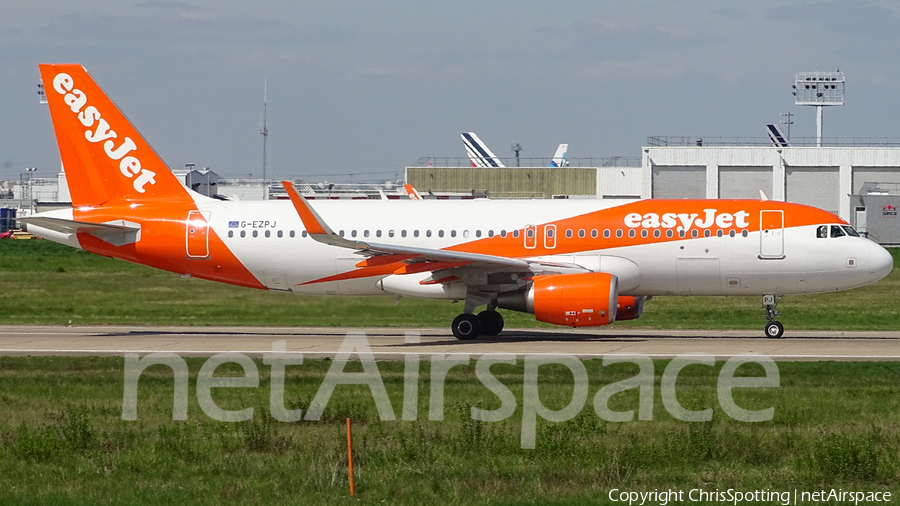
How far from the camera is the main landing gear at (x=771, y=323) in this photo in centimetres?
3058

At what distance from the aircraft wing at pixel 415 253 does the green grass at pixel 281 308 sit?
1.60 metres

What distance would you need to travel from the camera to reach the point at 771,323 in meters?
30.8

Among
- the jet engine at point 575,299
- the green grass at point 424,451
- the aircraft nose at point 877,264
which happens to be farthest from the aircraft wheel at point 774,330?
the green grass at point 424,451

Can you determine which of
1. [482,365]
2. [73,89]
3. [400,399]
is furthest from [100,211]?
[400,399]

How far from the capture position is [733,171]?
93.8m

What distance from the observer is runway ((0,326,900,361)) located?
26.6 m

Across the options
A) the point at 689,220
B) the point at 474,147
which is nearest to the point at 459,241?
the point at 689,220

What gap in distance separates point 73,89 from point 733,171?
70.1 metres

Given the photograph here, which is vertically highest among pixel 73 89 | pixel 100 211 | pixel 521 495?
pixel 73 89

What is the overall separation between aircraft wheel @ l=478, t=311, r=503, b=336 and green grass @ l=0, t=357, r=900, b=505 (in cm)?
1059

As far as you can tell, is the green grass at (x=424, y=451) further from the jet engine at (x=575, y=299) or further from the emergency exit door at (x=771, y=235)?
the emergency exit door at (x=771, y=235)

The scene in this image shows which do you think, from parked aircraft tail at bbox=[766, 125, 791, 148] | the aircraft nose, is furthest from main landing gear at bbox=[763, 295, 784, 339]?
parked aircraft tail at bbox=[766, 125, 791, 148]

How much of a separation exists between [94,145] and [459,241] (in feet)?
34.7

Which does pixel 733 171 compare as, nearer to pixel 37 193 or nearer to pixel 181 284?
pixel 181 284
